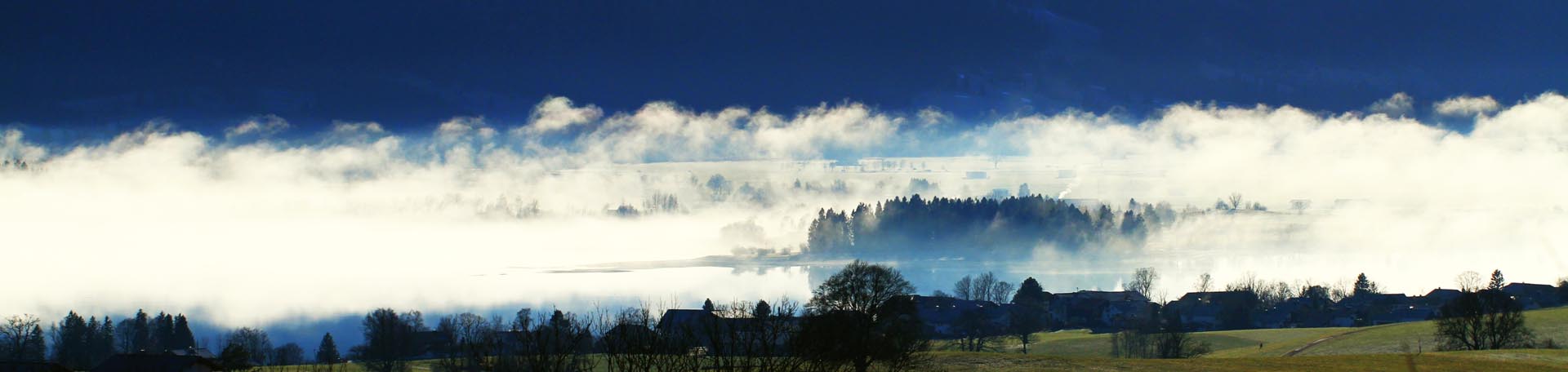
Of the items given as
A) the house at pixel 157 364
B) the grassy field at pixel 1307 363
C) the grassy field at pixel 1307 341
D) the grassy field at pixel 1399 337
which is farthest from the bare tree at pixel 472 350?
the grassy field at pixel 1399 337

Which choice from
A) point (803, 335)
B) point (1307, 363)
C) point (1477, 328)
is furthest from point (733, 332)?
point (1477, 328)

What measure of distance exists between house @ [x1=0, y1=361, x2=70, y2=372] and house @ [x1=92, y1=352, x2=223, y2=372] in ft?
27.2

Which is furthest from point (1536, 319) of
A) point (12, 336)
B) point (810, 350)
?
point (12, 336)

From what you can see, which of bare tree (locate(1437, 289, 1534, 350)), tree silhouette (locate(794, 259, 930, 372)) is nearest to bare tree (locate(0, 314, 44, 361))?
tree silhouette (locate(794, 259, 930, 372))

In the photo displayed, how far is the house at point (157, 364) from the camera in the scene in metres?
104

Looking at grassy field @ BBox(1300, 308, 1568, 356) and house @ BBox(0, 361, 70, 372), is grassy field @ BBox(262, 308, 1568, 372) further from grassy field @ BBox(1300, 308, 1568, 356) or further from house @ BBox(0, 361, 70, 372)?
house @ BBox(0, 361, 70, 372)

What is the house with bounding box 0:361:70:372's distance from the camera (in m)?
93.7

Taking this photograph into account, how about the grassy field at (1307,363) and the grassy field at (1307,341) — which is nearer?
the grassy field at (1307,363)

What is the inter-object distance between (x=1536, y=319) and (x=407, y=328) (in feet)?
493

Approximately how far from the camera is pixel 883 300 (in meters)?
103

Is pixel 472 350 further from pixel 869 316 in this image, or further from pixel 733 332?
pixel 869 316

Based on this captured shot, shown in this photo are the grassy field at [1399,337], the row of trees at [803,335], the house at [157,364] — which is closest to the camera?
the row of trees at [803,335]

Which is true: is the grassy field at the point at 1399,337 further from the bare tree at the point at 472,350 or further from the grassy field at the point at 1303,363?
the bare tree at the point at 472,350

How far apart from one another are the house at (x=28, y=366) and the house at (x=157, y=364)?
830 cm
